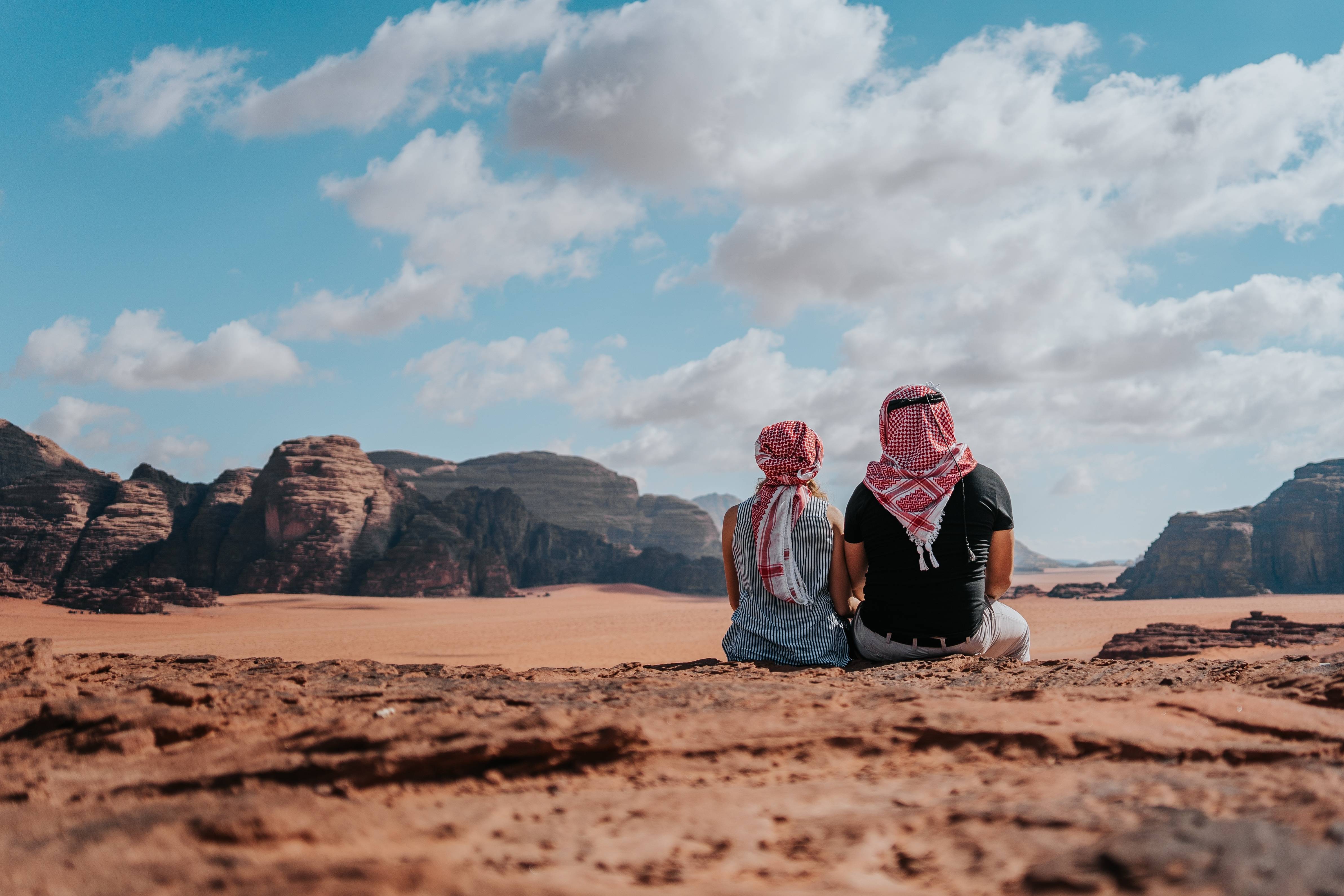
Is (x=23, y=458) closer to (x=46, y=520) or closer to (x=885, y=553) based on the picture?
(x=46, y=520)

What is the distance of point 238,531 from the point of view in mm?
38406

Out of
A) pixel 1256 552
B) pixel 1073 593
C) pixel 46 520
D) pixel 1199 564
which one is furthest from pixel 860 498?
pixel 1256 552

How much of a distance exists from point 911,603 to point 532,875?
317 centimetres

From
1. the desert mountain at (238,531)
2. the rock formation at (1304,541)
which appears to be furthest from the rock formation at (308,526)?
the rock formation at (1304,541)

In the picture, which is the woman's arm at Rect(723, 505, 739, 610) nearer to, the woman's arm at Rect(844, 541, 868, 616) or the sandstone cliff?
the woman's arm at Rect(844, 541, 868, 616)

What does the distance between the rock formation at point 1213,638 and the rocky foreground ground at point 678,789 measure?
38.9ft

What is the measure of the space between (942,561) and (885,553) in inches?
11.3

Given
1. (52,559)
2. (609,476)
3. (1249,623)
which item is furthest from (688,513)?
(1249,623)

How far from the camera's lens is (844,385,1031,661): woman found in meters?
4.06

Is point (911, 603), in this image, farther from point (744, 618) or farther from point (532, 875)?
point (532, 875)

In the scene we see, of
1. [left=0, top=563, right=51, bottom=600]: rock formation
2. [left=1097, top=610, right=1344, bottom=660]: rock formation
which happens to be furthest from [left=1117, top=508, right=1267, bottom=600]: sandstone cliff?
[left=0, top=563, right=51, bottom=600]: rock formation

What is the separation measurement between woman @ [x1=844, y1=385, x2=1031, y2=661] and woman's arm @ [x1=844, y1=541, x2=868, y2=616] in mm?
73

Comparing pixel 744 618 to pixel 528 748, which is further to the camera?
pixel 744 618

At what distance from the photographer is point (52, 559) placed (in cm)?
3294
